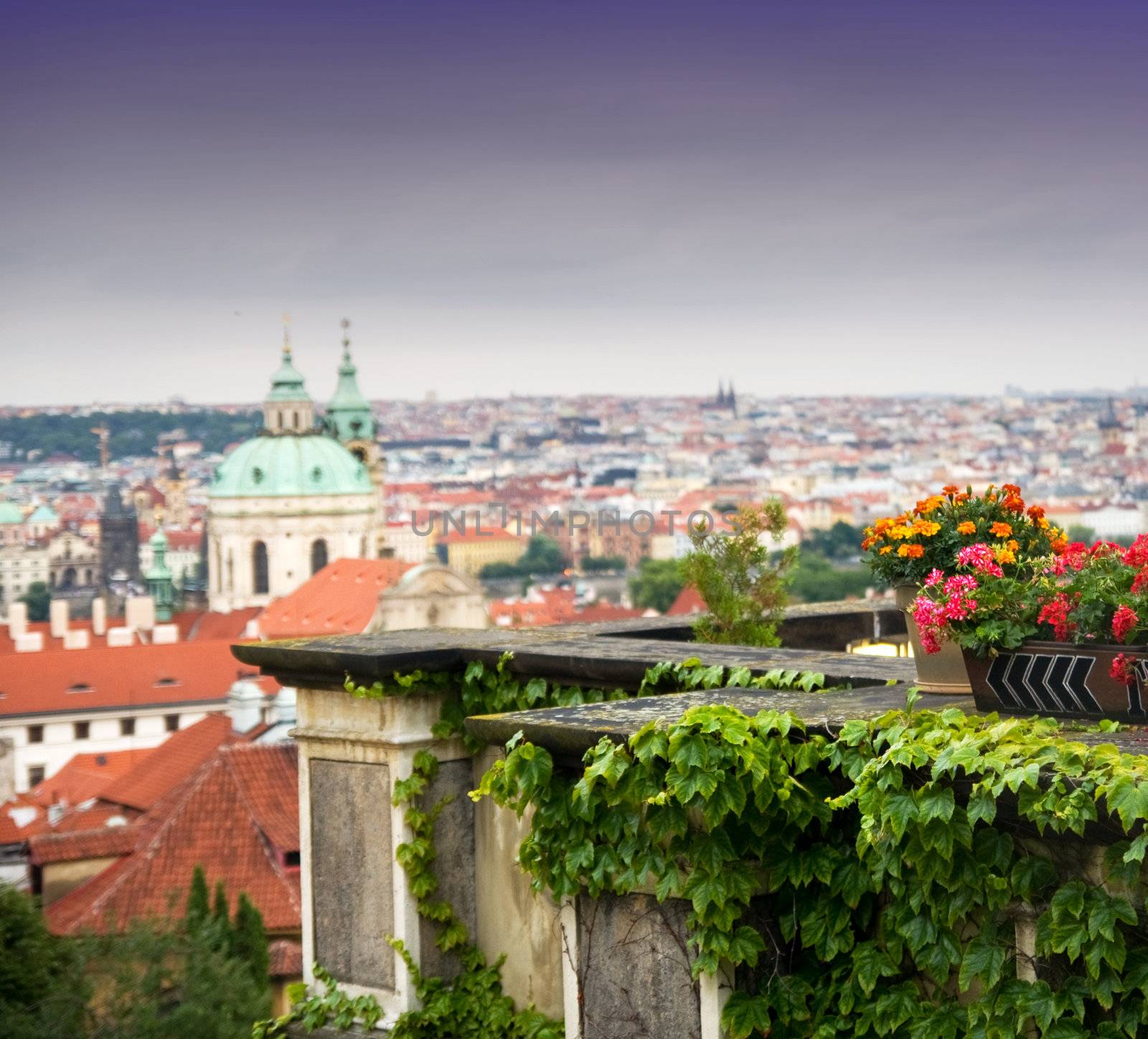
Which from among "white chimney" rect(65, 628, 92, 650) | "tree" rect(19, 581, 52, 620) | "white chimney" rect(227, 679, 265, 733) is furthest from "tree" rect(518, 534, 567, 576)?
"white chimney" rect(227, 679, 265, 733)

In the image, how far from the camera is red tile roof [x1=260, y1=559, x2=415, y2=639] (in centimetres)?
7733

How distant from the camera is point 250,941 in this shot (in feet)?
86.8

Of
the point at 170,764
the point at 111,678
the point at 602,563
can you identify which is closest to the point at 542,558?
the point at 602,563

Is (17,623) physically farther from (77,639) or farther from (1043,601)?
(1043,601)

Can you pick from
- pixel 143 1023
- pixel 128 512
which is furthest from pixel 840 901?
pixel 128 512

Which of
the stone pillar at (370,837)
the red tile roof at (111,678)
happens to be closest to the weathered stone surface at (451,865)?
the stone pillar at (370,837)

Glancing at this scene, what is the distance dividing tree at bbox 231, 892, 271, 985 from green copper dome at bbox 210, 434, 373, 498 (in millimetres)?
76610

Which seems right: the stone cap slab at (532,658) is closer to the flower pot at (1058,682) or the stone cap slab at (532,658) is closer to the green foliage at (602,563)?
the flower pot at (1058,682)

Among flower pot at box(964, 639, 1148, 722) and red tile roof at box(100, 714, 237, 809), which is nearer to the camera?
flower pot at box(964, 639, 1148, 722)

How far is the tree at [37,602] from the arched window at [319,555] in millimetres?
21892

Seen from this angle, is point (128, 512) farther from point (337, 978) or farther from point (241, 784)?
point (337, 978)

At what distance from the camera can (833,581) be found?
106375 mm

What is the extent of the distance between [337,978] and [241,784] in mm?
29706

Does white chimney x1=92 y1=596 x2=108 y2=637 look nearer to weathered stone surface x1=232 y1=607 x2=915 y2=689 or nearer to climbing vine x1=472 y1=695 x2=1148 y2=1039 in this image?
weathered stone surface x1=232 y1=607 x2=915 y2=689
